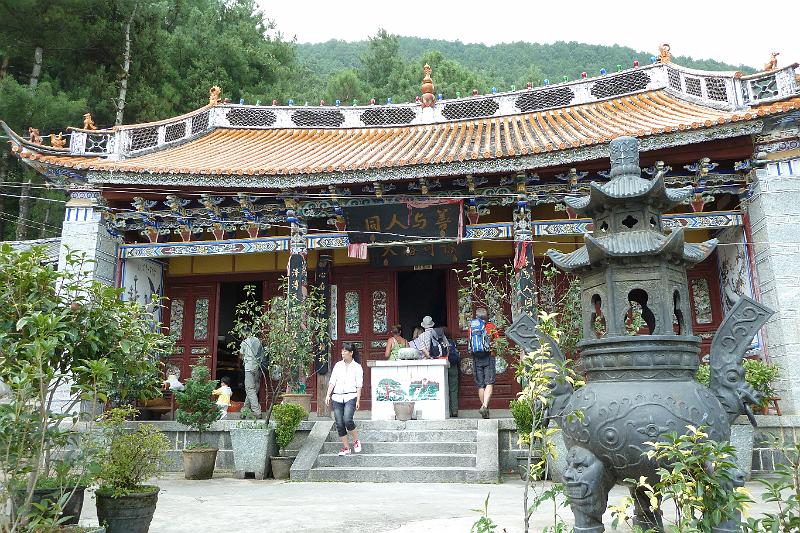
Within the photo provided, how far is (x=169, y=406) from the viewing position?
10.6 meters

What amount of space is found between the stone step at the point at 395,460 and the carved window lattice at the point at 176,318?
506cm

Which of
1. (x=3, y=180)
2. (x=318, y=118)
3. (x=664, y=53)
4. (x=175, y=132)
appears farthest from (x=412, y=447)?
(x=3, y=180)

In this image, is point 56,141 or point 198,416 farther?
point 56,141

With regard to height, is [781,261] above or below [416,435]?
above

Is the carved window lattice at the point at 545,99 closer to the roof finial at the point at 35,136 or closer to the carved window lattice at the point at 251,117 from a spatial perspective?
the carved window lattice at the point at 251,117

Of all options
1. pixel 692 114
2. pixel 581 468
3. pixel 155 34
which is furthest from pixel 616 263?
pixel 155 34

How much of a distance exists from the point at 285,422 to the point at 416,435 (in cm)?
162

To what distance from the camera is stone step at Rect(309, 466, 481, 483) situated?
7012mm

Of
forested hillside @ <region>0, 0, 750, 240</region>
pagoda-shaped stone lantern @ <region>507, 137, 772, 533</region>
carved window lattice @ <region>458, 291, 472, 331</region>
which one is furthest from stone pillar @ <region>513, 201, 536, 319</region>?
forested hillside @ <region>0, 0, 750, 240</region>

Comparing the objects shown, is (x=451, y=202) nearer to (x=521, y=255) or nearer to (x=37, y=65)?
(x=521, y=255)

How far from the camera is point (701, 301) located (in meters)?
9.97

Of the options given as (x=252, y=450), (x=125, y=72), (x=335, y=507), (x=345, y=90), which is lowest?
(x=335, y=507)

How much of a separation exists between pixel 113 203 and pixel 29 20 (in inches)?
263

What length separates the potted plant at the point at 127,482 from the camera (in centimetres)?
431
